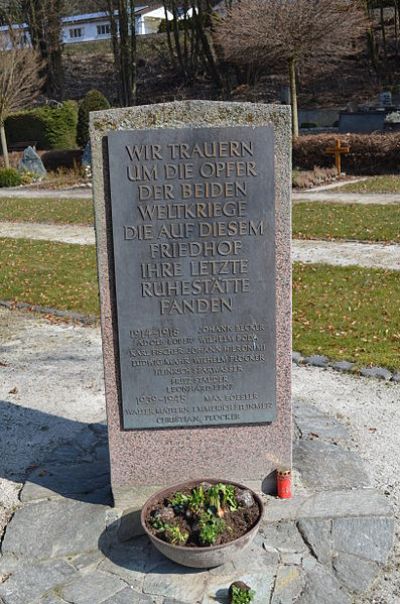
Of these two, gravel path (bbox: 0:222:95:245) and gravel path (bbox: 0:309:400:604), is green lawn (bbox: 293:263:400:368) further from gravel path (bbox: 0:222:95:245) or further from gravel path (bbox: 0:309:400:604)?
gravel path (bbox: 0:222:95:245)

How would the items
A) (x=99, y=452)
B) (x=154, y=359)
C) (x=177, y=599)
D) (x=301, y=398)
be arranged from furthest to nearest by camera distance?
(x=301, y=398), (x=99, y=452), (x=154, y=359), (x=177, y=599)

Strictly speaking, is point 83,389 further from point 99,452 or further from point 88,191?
point 88,191

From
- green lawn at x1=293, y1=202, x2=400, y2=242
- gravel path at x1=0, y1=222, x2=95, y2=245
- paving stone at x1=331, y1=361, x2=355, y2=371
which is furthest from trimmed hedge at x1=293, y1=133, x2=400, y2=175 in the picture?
paving stone at x1=331, y1=361, x2=355, y2=371

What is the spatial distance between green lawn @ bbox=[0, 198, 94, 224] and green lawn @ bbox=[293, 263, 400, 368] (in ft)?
25.2

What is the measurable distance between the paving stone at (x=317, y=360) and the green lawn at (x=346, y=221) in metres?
5.67

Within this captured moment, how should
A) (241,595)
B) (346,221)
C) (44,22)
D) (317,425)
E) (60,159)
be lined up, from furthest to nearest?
(44,22) < (60,159) < (346,221) < (317,425) < (241,595)

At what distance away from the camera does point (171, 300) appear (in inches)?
171

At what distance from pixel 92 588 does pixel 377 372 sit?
363cm

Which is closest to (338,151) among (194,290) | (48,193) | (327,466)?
(48,193)

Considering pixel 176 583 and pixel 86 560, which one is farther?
pixel 86 560

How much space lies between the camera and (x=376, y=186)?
1880cm

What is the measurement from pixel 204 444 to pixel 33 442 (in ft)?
5.58

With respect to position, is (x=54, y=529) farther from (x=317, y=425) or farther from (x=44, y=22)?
(x=44, y=22)

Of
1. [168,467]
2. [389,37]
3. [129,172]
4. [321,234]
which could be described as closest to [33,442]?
[168,467]
